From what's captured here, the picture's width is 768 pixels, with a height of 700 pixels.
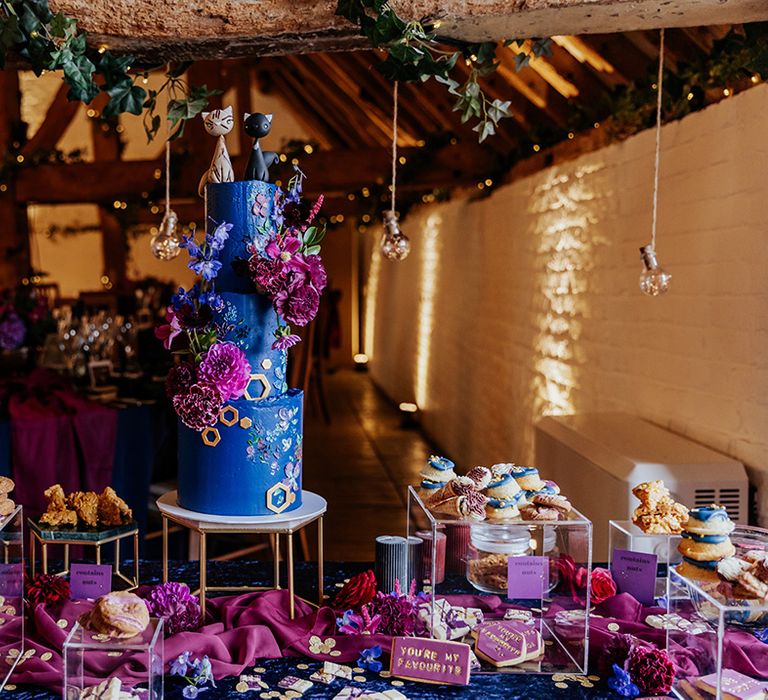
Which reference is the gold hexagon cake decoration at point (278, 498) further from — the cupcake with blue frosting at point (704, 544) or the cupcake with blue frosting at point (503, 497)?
the cupcake with blue frosting at point (704, 544)

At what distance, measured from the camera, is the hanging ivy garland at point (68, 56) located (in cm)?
176

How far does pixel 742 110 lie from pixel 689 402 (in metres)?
0.96

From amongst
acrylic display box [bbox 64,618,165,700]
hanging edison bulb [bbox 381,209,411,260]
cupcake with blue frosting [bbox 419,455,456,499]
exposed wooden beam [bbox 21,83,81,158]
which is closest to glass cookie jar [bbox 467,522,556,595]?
cupcake with blue frosting [bbox 419,455,456,499]

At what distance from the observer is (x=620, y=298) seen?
11.7ft

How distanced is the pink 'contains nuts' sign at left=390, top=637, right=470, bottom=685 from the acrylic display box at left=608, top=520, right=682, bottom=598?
18.3 inches

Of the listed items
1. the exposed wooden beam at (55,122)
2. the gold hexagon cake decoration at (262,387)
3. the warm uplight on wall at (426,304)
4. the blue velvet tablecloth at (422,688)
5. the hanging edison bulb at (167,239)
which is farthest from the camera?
the warm uplight on wall at (426,304)

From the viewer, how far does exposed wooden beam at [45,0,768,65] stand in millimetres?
1837

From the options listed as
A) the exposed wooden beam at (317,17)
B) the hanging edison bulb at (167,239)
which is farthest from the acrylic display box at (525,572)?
the hanging edison bulb at (167,239)

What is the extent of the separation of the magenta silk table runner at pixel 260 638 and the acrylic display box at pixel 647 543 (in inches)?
4.8

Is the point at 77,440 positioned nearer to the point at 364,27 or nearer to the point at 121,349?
the point at 121,349

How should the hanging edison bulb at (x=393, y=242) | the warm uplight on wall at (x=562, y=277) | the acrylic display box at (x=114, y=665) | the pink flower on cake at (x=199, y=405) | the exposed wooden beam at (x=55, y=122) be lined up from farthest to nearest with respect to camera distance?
the exposed wooden beam at (x=55, y=122), the warm uplight on wall at (x=562, y=277), the hanging edison bulb at (x=393, y=242), the pink flower on cake at (x=199, y=405), the acrylic display box at (x=114, y=665)

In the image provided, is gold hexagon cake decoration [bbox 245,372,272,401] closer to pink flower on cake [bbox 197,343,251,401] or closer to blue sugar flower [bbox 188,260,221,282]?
pink flower on cake [bbox 197,343,251,401]

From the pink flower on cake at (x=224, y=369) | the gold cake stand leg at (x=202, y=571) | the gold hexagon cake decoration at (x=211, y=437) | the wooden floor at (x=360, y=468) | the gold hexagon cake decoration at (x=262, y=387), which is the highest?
the pink flower on cake at (x=224, y=369)

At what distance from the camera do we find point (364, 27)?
1.79m
